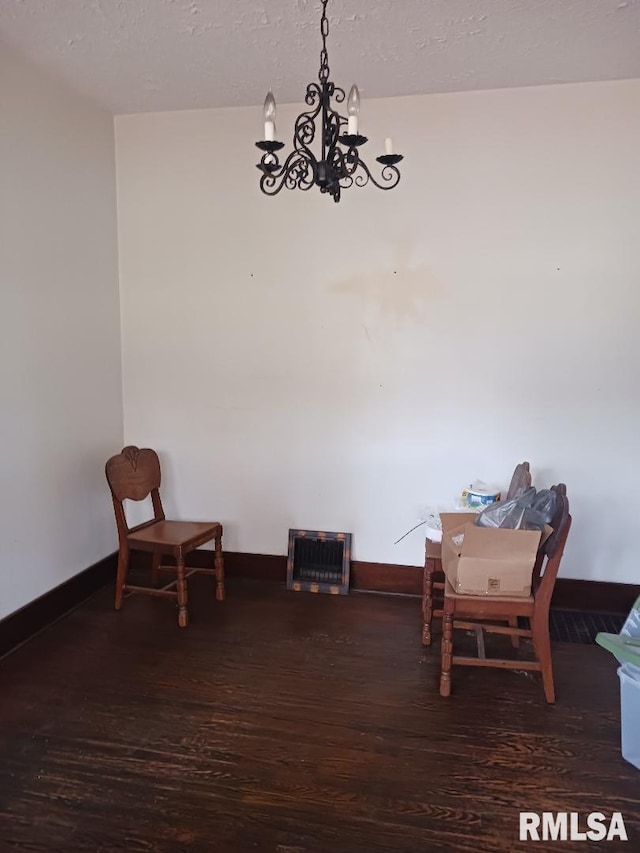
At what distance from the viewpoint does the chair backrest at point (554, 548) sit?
2.16 m

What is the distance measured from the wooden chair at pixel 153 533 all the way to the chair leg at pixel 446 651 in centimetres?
125

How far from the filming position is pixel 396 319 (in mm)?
3076

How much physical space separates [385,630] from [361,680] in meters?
0.44

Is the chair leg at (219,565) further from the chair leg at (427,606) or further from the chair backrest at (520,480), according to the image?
the chair backrest at (520,480)

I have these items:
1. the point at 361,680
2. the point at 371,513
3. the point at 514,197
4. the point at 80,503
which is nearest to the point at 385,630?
the point at 361,680

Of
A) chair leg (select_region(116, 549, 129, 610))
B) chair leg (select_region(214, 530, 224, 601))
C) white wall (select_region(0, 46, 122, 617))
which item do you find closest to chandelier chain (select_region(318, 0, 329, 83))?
white wall (select_region(0, 46, 122, 617))

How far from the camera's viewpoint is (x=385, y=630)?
9.34 feet

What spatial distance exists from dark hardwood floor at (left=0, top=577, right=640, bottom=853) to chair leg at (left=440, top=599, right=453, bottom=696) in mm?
64

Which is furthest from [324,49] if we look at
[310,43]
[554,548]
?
[554,548]

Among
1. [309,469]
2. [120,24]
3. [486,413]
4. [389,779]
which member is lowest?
[389,779]

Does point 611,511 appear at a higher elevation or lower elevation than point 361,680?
higher

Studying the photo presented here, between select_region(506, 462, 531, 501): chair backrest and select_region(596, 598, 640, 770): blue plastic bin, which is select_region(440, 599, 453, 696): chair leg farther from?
select_region(506, 462, 531, 501): chair backrest

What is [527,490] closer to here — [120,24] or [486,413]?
[486,413]

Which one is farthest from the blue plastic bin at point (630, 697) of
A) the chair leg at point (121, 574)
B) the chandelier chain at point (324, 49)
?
the chair leg at point (121, 574)
